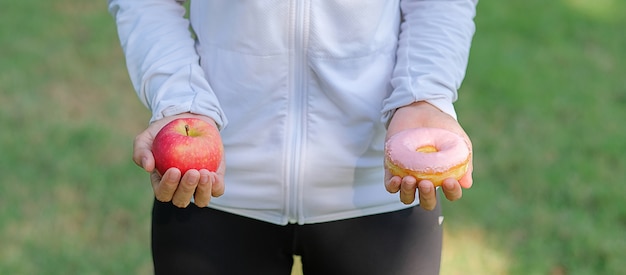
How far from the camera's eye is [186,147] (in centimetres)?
129

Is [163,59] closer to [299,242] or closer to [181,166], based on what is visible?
[181,166]

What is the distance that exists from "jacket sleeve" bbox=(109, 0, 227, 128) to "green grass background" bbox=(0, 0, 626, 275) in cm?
135

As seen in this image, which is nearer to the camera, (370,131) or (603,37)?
(370,131)

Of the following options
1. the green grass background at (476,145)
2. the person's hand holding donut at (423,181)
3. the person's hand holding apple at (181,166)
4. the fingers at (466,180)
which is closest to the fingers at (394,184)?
the person's hand holding donut at (423,181)

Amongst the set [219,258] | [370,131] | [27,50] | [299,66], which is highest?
[299,66]

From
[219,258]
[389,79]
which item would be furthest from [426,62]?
[219,258]

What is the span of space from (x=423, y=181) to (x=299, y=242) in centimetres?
28

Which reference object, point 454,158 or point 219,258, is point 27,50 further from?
point 454,158

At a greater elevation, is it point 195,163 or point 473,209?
point 195,163

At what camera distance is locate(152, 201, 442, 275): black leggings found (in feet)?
4.68

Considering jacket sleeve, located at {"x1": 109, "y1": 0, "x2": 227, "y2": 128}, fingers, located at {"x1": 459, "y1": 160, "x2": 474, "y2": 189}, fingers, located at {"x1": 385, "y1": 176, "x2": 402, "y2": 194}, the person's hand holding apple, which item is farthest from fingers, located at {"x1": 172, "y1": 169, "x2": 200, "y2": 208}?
fingers, located at {"x1": 459, "y1": 160, "x2": 474, "y2": 189}

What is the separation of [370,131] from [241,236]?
10.7 inches

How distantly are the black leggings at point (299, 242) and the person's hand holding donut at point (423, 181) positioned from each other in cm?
14

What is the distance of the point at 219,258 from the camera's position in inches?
57.0
